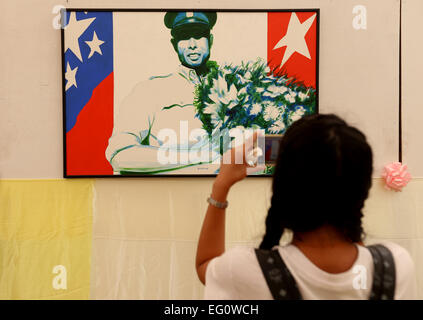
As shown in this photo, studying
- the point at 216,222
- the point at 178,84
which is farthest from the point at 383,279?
the point at 178,84

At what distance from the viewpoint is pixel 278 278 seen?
1.93ft

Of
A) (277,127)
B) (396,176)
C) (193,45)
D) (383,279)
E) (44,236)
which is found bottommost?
(44,236)

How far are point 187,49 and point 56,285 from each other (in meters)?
1.00

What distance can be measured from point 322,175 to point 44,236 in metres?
1.12

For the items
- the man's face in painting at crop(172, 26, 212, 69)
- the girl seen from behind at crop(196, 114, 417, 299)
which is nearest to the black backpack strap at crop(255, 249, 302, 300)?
the girl seen from behind at crop(196, 114, 417, 299)

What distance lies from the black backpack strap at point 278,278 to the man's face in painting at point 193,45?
865 mm

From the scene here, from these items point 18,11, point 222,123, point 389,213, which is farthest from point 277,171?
point 18,11

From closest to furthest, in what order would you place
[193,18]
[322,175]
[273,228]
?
[322,175], [273,228], [193,18]

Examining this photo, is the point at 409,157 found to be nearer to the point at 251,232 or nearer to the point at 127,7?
the point at 251,232

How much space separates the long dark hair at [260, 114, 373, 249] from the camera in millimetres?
583

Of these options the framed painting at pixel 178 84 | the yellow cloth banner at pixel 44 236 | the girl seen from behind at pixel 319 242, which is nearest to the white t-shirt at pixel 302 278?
the girl seen from behind at pixel 319 242

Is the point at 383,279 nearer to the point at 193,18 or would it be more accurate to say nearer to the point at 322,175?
the point at 322,175

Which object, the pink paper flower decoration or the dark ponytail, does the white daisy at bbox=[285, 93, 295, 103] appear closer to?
the pink paper flower decoration
